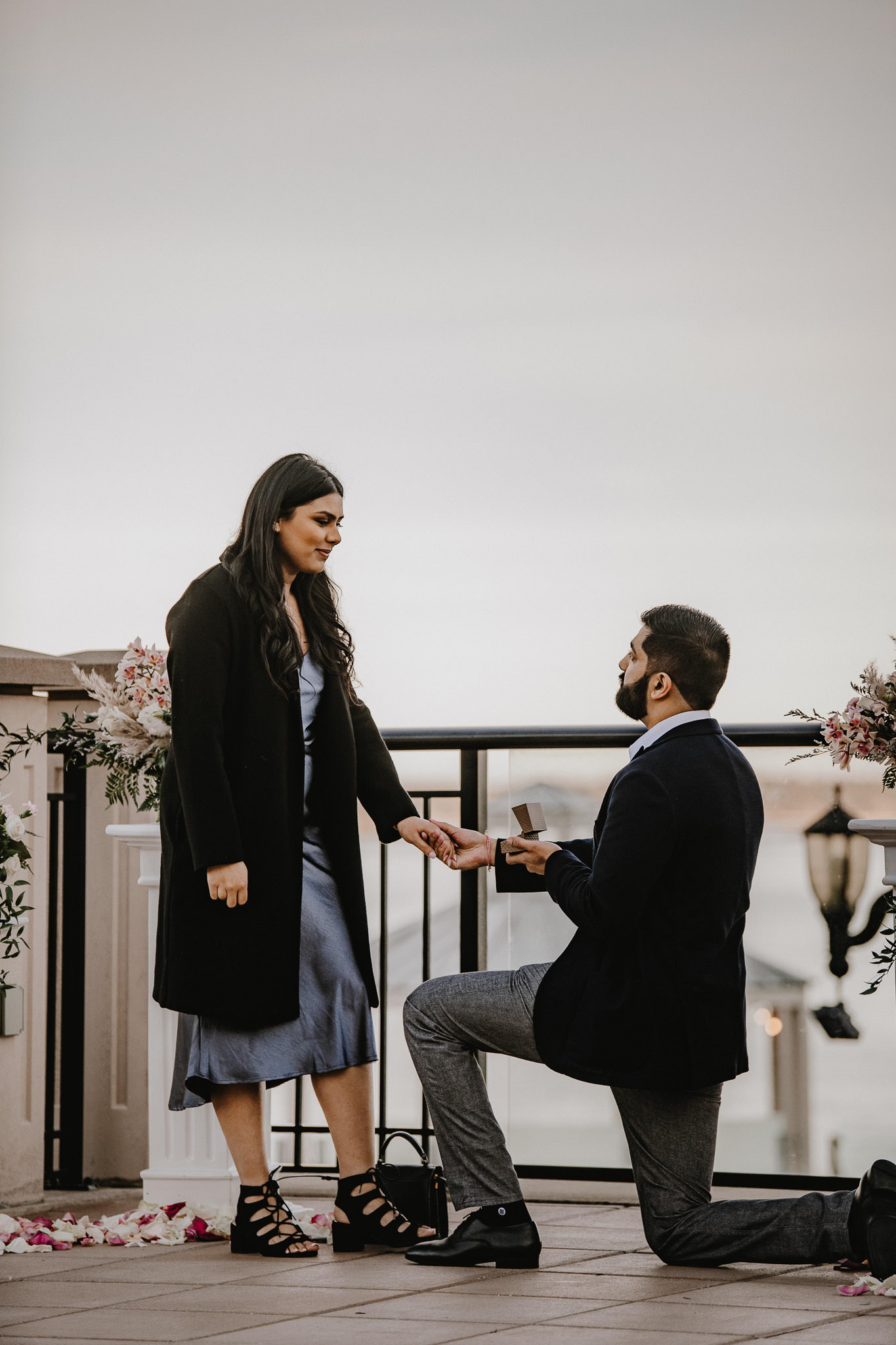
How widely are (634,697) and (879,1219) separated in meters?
0.94

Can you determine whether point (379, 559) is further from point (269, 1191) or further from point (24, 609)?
point (269, 1191)

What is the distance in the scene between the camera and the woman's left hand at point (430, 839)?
2965 mm

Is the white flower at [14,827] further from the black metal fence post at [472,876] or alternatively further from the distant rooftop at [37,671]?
the black metal fence post at [472,876]

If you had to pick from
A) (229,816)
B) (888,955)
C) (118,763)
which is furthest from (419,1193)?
(118,763)

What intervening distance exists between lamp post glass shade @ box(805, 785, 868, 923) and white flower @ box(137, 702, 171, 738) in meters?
1.55

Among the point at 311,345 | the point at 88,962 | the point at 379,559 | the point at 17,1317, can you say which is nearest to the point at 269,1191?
the point at 17,1317

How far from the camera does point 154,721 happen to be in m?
3.24

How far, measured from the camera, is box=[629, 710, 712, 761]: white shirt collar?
2604 millimetres

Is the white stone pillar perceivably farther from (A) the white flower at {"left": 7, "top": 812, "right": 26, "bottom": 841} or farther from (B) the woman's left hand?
(B) the woman's left hand

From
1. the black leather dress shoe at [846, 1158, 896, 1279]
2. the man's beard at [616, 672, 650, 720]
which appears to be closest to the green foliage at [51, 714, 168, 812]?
the man's beard at [616, 672, 650, 720]

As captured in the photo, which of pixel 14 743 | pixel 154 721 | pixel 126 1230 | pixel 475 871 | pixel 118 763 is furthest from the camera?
pixel 475 871

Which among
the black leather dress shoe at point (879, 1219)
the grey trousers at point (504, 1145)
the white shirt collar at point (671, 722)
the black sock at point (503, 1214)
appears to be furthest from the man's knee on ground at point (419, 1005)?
the black leather dress shoe at point (879, 1219)

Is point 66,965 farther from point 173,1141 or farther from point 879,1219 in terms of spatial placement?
point 879,1219

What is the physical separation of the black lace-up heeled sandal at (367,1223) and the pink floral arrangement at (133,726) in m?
0.99
